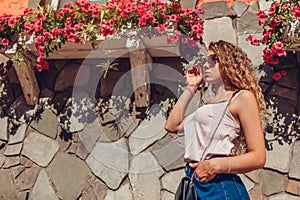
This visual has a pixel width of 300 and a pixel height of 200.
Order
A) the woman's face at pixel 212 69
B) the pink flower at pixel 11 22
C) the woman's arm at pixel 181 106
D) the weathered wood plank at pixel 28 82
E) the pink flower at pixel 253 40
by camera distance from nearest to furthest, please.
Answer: the woman's face at pixel 212 69 < the woman's arm at pixel 181 106 < the pink flower at pixel 253 40 < the pink flower at pixel 11 22 < the weathered wood plank at pixel 28 82

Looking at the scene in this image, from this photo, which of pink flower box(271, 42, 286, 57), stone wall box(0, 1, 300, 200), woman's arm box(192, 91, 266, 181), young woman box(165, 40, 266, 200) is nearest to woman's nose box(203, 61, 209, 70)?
young woman box(165, 40, 266, 200)

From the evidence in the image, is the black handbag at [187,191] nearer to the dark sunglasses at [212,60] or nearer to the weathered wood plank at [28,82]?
the dark sunglasses at [212,60]

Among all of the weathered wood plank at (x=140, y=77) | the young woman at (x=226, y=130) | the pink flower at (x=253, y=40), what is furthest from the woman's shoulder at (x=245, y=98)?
the weathered wood plank at (x=140, y=77)

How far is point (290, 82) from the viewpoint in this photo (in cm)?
329

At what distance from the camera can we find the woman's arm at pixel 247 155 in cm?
179

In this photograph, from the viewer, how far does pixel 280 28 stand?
303 centimetres

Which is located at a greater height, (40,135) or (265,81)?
(265,81)

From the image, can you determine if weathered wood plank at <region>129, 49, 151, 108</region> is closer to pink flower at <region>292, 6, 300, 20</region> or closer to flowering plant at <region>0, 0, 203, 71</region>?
flowering plant at <region>0, 0, 203, 71</region>

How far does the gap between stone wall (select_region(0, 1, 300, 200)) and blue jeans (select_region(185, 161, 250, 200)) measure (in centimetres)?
146

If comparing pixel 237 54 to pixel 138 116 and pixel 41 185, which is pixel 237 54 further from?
pixel 41 185

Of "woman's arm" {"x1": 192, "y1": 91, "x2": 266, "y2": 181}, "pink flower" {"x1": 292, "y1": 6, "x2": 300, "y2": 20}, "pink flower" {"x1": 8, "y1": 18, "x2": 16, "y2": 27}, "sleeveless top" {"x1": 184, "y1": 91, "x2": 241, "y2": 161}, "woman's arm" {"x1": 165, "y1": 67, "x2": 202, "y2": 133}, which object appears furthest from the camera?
"pink flower" {"x1": 8, "y1": 18, "x2": 16, "y2": 27}

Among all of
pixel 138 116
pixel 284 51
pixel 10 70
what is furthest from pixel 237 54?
pixel 10 70

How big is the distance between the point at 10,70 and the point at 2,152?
784 mm

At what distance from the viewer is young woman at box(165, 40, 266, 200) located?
1807 mm
